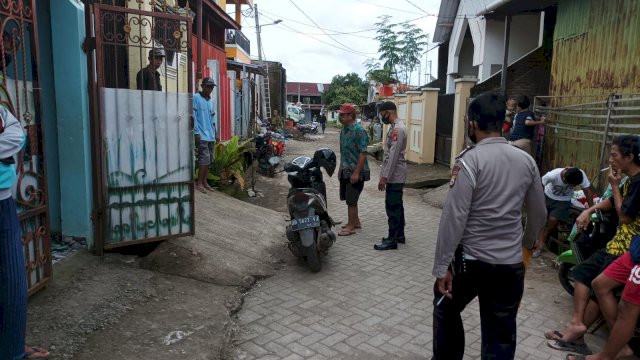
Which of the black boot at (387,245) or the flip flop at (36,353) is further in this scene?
the black boot at (387,245)

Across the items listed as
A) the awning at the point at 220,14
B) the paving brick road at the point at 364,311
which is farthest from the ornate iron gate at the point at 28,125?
the awning at the point at 220,14

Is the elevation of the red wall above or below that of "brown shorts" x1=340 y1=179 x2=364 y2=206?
above

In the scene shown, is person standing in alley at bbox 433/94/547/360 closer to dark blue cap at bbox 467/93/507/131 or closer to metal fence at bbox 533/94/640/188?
dark blue cap at bbox 467/93/507/131

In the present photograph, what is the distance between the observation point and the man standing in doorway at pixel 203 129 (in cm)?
707

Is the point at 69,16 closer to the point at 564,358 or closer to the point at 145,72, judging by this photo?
the point at 145,72

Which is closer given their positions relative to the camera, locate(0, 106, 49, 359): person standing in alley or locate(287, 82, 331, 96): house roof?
locate(0, 106, 49, 359): person standing in alley

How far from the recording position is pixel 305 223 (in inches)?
192

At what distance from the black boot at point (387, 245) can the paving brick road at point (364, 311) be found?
88mm

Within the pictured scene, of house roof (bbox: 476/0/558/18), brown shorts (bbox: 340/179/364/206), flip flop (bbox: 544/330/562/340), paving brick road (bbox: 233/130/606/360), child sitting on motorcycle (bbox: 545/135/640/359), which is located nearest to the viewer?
child sitting on motorcycle (bbox: 545/135/640/359)

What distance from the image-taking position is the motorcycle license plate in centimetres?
488

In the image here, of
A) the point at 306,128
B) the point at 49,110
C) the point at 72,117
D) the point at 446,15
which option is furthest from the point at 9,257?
the point at 306,128

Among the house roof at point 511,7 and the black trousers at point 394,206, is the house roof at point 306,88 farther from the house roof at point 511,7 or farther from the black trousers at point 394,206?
the black trousers at point 394,206


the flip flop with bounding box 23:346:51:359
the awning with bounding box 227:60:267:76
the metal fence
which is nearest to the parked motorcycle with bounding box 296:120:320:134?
the awning with bounding box 227:60:267:76

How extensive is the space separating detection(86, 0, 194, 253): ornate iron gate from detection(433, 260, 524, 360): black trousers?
2.87m
